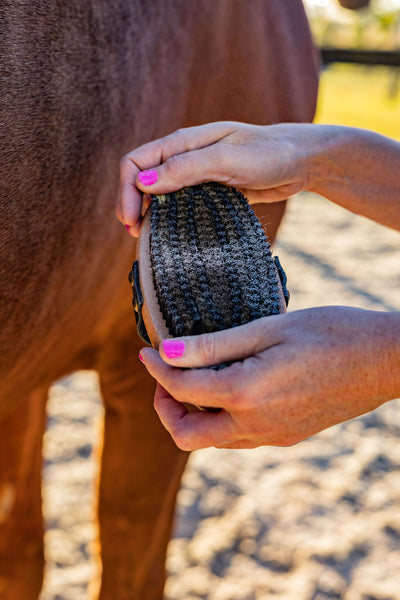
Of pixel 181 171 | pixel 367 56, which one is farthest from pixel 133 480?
pixel 367 56

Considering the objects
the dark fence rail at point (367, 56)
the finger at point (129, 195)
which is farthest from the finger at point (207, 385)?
the dark fence rail at point (367, 56)

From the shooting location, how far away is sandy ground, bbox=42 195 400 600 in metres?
1.34

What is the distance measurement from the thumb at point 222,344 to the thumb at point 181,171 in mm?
155

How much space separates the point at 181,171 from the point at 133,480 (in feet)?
2.34

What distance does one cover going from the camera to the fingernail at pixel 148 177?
571 mm

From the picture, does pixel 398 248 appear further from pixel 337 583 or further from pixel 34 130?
pixel 34 130

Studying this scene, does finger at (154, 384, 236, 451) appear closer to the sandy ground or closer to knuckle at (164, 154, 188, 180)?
knuckle at (164, 154, 188, 180)

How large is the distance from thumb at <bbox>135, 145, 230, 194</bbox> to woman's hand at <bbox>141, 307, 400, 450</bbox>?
16cm

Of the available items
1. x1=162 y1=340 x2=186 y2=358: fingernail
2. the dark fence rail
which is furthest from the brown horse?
→ the dark fence rail

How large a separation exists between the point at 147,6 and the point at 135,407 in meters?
0.61

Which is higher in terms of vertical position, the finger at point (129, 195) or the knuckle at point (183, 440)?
the finger at point (129, 195)

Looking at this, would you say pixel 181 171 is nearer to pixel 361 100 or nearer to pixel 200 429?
pixel 200 429

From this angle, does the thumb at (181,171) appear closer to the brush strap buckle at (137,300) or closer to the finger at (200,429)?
the brush strap buckle at (137,300)

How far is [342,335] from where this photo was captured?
488 millimetres
